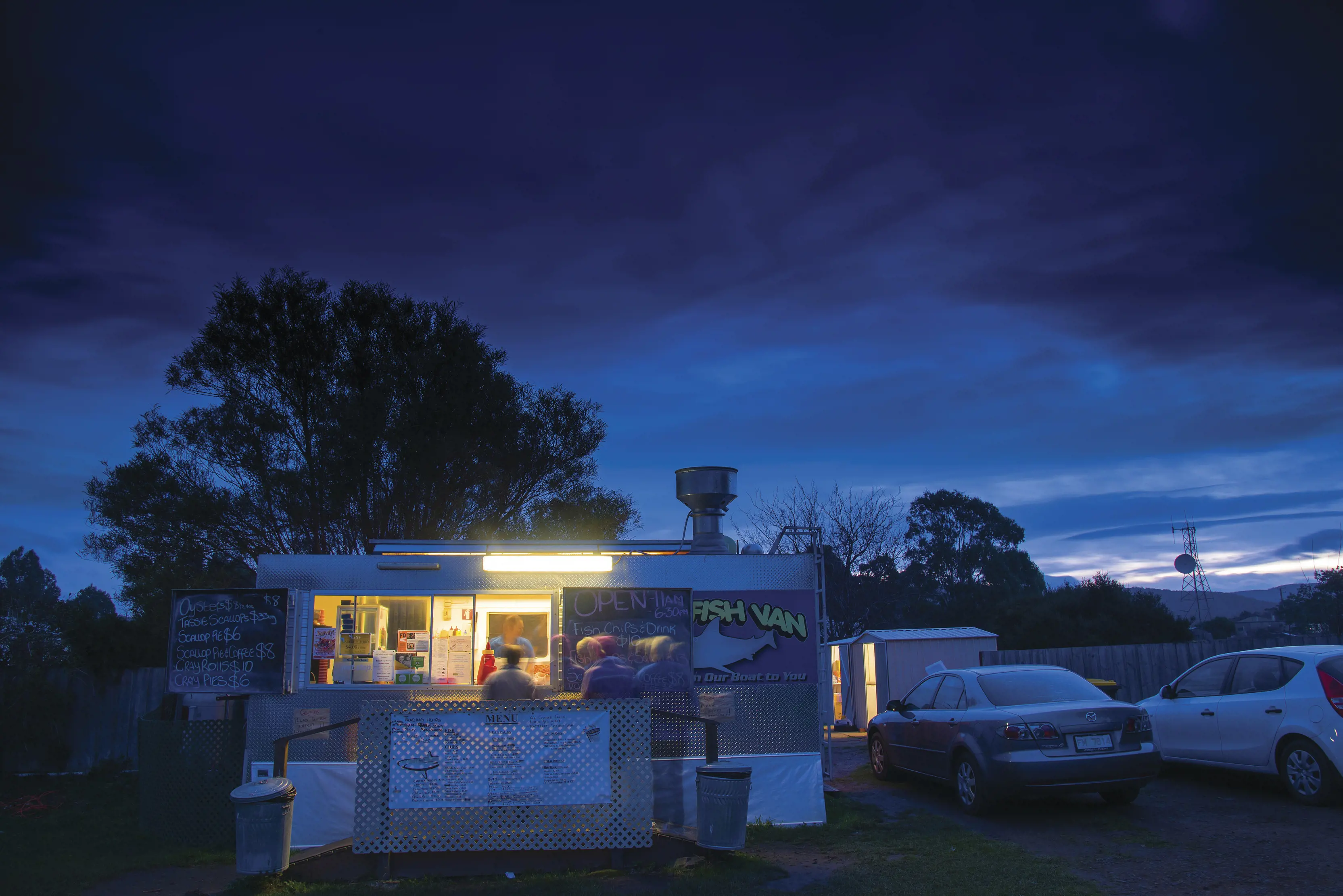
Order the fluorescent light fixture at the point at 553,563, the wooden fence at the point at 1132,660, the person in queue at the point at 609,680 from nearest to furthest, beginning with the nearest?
the person in queue at the point at 609,680 < the fluorescent light fixture at the point at 553,563 < the wooden fence at the point at 1132,660

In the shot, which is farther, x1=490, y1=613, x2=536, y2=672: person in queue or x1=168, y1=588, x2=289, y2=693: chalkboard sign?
x1=490, y1=613, x2=536, y2=672: person in queue

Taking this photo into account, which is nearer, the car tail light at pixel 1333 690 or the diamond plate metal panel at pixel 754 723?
the car tail light at pixel 1333 690

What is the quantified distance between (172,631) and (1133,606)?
88.6ft

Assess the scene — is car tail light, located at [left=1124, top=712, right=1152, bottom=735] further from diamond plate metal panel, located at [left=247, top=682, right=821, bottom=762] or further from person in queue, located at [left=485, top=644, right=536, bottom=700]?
person in queue, located at [left=485, top=644, right=536, bottom=700]

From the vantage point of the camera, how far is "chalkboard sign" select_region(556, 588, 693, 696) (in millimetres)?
8984

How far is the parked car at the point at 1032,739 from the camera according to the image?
25.8ft

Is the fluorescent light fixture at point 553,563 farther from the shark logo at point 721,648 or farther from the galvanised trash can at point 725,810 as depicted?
the galvanised trash can at point 725,810

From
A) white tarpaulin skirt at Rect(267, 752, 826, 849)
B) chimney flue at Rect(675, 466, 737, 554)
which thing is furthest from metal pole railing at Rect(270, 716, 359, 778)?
chimney flue at Rect(675, 466, 737, 554)

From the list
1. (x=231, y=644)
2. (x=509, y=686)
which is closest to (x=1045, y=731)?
(x=509, y=686)

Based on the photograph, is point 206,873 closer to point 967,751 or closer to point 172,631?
point 172,631

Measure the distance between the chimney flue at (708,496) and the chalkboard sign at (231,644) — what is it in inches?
176

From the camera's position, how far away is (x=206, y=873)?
7699 millimetres

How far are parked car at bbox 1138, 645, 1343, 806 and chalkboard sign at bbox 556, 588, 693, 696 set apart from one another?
484 cm

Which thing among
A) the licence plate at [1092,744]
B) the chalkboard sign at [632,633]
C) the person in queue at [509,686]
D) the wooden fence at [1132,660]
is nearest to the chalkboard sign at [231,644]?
the person in queue at [509,686]
